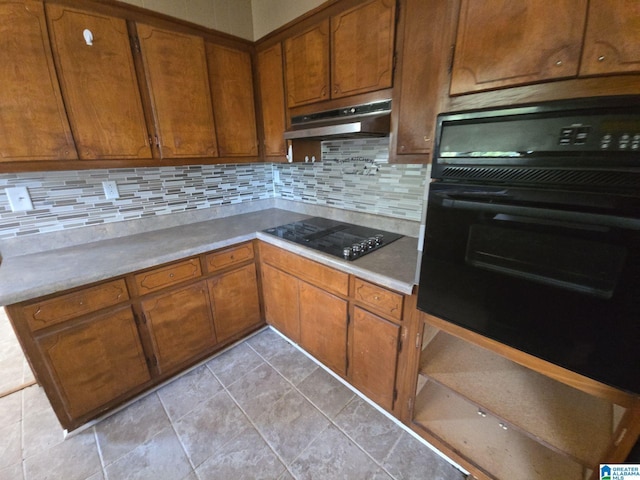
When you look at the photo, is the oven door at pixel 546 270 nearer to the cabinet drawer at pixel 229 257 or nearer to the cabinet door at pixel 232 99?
the cabinet drawer at pixel 229 257

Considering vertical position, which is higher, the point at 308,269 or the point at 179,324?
the point at 308,269

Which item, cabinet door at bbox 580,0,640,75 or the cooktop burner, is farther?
the cooktop burner

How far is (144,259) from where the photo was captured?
148 cm

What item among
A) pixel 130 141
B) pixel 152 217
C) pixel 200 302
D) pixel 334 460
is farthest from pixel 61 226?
pixel 334 460

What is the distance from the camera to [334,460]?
1325 mm

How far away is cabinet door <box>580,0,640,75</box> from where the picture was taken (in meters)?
0.64

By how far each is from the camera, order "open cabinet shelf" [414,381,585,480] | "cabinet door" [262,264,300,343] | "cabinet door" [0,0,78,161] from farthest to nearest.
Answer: "cabinet door" [262,264,300,343], "cabinet door" [0,0,78,161], "open cabinet shelf" [414,381,585,480]

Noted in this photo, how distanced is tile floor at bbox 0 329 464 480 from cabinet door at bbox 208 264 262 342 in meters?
0.34

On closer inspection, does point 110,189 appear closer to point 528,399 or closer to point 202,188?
point 202,188

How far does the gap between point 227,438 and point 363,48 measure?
2.22m

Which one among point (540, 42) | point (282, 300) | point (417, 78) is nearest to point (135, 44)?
point (417, 78)

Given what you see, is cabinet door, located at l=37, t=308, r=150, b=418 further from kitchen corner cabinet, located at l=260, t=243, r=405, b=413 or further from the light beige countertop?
kitchen corner cabinet, located at l=260, t=243, r=405, b=413

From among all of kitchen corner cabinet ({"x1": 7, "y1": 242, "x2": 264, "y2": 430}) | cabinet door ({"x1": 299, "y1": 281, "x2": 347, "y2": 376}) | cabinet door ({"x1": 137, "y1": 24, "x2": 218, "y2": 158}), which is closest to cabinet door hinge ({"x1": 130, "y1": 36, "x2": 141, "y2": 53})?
cabinet door ({"x1": 137, "y1": 24, "x2": 218, "y2": 158})

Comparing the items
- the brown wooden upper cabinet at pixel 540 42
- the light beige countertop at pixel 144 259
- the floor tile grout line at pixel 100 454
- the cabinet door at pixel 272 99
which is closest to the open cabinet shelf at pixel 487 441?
the light beige countertop at pixel 144 259
